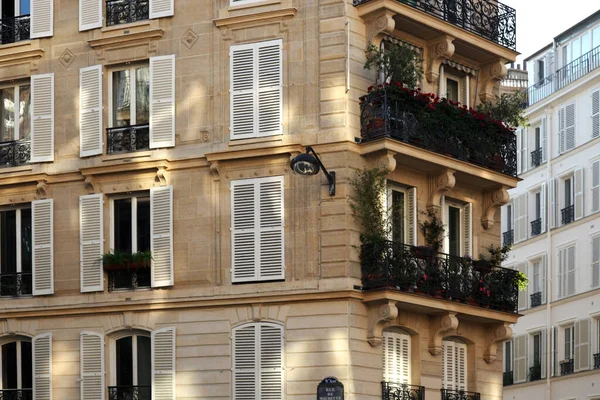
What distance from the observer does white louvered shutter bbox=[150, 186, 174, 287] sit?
37.5m

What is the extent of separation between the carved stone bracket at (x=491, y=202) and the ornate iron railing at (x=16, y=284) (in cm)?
1105

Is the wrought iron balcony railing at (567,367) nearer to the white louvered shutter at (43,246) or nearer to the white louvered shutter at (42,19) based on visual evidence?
the white louvered shutter at (43,246)

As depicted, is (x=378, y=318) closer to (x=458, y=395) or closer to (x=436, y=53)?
(x=458, y=395)

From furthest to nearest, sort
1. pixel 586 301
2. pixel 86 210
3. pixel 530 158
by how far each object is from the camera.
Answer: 1. pixel 530 158
2. pixel 586 301
3. pixel 86 210

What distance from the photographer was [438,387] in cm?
3816

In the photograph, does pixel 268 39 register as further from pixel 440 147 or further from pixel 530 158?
pixel 530 158

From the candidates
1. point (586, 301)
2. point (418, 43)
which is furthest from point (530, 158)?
point (418, 43)

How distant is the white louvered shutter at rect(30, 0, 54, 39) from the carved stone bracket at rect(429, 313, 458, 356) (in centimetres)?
1150

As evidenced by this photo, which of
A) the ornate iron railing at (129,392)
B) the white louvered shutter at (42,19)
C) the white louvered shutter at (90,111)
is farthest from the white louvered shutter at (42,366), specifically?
the white louvered shutter at (42,19)

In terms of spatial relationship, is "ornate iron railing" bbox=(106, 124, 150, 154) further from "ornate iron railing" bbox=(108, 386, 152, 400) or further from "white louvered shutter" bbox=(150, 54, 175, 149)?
"ornate iron railing" bbox=(108, 386, 152, 400)

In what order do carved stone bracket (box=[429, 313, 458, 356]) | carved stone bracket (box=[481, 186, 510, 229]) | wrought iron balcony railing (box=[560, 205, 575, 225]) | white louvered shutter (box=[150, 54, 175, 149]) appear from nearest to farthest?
carved stone bracket (box=[429, 313, 458, 356]) < white louvered shutter (box=[150, 54, 175, 149]) < carved stone bracket (box=[481, 186, 510, 229]) < wrought iron balcony railing (box=[560, 205, 575, 225])

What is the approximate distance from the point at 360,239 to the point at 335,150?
6.68 feet

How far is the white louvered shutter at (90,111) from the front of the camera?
127ft

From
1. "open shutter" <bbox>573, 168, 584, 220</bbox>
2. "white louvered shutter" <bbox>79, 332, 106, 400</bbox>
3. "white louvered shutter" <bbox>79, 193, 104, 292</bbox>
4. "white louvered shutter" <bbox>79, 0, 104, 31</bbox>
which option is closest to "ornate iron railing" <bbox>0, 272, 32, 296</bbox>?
"white louvered shutter" <bbox>79, 193, 104, 292</bbox>
